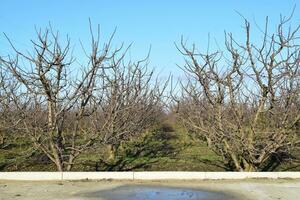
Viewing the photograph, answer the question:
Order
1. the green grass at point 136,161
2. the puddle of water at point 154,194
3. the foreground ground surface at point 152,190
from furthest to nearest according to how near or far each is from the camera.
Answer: the green grass at point 136,161, the foreground ground surface at point 152,190, the puddle of water at point 154,194

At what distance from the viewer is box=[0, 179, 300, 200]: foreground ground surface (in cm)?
684

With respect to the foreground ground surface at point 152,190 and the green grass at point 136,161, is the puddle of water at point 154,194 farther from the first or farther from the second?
the green grass at point 136,161

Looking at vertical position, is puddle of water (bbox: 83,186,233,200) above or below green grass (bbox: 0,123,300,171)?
below

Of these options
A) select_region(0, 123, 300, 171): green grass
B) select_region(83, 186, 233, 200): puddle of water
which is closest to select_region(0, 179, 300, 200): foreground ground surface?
select_region(83, 186, 233, 200): puddle of water

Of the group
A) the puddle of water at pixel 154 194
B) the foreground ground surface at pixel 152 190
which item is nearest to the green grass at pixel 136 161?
the foreground ground surface at pixel 152 190

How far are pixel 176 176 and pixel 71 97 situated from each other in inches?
102

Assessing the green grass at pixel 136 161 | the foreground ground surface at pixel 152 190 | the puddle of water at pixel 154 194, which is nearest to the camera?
the puddle of water at pixel 154 194

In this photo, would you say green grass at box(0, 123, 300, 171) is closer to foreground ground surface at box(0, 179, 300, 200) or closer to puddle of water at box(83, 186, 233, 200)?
foreground ground surface at box(0, 179, 300, 200)

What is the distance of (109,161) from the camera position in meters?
12.9

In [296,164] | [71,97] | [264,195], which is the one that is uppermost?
[71,97]

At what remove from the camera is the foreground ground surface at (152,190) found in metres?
6.84

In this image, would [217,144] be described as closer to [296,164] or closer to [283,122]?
[283,122]

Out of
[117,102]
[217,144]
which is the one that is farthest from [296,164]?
[117,102]

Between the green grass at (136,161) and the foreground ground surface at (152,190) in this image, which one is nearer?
the foreground ground surface at (152,190)
